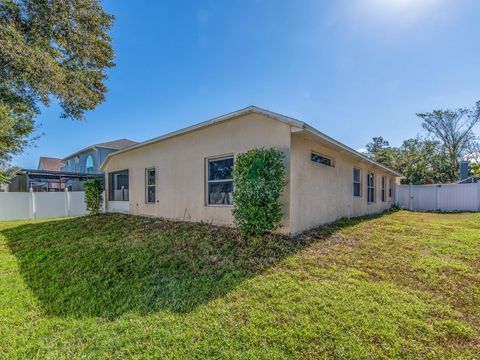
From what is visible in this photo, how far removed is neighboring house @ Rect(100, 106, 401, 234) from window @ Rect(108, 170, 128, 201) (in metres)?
0.11

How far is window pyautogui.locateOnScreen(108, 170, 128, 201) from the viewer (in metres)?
11.9

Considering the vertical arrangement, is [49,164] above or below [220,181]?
above

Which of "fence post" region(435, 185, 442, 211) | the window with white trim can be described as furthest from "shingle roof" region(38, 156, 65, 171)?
"fence post" region(435, 185, 442, 211)

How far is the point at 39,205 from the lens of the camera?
13945mm

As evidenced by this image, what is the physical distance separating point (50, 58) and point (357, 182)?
11.5 meters

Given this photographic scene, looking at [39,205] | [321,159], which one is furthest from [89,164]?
[321,159]

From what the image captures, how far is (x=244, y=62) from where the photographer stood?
9156 millimetres

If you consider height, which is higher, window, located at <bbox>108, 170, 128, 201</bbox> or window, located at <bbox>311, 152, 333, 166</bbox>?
window, located at <bbox>311, 152, 333, 166</bbox>

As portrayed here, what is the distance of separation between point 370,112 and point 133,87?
11284 millimetres

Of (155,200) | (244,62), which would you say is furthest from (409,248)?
(155,200)

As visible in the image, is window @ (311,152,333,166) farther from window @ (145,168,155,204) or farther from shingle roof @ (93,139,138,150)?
shingle roof @ (93,139,138,150)

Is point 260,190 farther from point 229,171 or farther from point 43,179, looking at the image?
point 43,179

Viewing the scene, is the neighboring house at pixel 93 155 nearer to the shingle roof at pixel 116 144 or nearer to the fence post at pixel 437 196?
the shingle roof at pixel 116 144

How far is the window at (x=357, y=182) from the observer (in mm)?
10477
